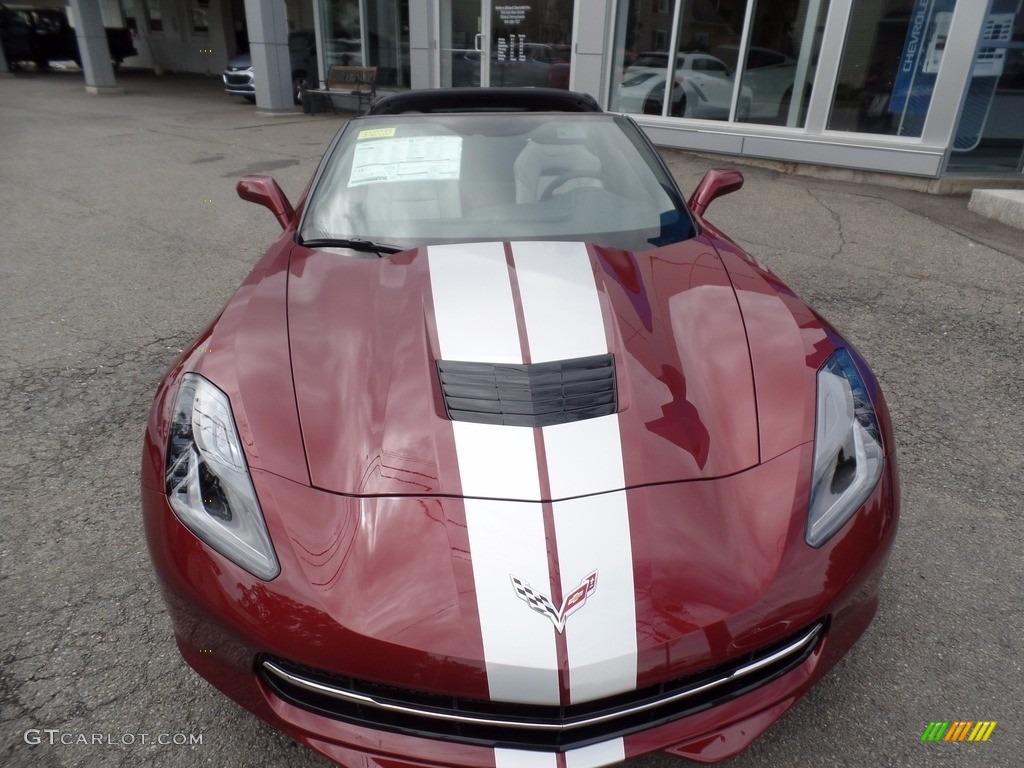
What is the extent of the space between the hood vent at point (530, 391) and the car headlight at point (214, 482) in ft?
1.58

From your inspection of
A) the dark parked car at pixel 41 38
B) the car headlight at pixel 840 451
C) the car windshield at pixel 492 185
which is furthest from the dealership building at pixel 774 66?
the dark parked car at pixel 41 38

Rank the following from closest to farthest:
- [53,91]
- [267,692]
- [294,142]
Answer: [267,692] < [294,142] < [53,91]

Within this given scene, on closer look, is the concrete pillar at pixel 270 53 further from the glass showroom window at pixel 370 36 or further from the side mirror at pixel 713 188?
the side mirror at pixel 713 188

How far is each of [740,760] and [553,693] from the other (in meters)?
0.67

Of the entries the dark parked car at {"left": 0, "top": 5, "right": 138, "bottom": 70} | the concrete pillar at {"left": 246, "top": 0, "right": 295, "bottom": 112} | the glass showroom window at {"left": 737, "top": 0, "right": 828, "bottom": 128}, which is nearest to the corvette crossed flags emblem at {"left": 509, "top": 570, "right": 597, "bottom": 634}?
the glass showroom window at {"left": 737, "top": 0, "right": 828, "bottom": 128}

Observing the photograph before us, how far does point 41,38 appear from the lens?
22.2 m

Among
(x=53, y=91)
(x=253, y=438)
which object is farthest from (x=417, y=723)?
(x=53, y=91)

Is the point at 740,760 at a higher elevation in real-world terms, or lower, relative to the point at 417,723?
lower

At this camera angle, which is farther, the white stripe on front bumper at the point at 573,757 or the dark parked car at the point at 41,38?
the dark parked car at the point at 41,38

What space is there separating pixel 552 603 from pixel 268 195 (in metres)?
2.13

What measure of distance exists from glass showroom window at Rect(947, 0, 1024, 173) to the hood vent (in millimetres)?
7796

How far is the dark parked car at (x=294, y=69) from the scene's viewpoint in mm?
14945

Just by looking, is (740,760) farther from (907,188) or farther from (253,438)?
(907,188)

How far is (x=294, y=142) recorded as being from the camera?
9922 mm
